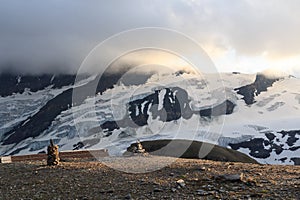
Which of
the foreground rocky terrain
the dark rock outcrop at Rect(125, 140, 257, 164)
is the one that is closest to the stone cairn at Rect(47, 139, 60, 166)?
the foreground rocky terrain

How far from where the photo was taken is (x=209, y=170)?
23.5 meters

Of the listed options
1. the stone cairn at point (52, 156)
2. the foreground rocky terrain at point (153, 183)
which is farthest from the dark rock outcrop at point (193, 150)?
the foreground rocky terrain at point (153, 183)

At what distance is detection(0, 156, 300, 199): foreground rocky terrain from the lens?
18.5 meters

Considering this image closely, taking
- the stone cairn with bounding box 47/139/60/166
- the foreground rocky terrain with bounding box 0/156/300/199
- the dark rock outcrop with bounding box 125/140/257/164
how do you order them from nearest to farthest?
the foreground rocky terrain with bounding box 0/156/300/199 → the stone cairn with bounding box 47/139/60/166 → the dark rock outcrop with bounding box 125/140/257/164

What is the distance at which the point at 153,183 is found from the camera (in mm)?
20594

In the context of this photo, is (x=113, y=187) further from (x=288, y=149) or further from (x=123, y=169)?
(x=288, y=149)

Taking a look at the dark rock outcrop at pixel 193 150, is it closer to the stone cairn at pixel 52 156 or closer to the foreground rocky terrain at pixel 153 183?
the stone cairn at pixel 52 156

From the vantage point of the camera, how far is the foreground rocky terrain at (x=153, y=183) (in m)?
18.5

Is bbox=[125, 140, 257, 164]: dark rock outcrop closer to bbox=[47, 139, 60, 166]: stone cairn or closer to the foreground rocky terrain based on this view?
bbox=[47, 139, 60, 166]: stone cairn

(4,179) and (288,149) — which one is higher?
(4,179)

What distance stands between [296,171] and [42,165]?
1446cm

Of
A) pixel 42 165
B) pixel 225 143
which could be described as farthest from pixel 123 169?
pixel 225 143

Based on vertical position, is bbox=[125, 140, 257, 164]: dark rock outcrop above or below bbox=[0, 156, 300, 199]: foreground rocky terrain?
below

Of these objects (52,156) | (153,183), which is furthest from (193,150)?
(153,183)
